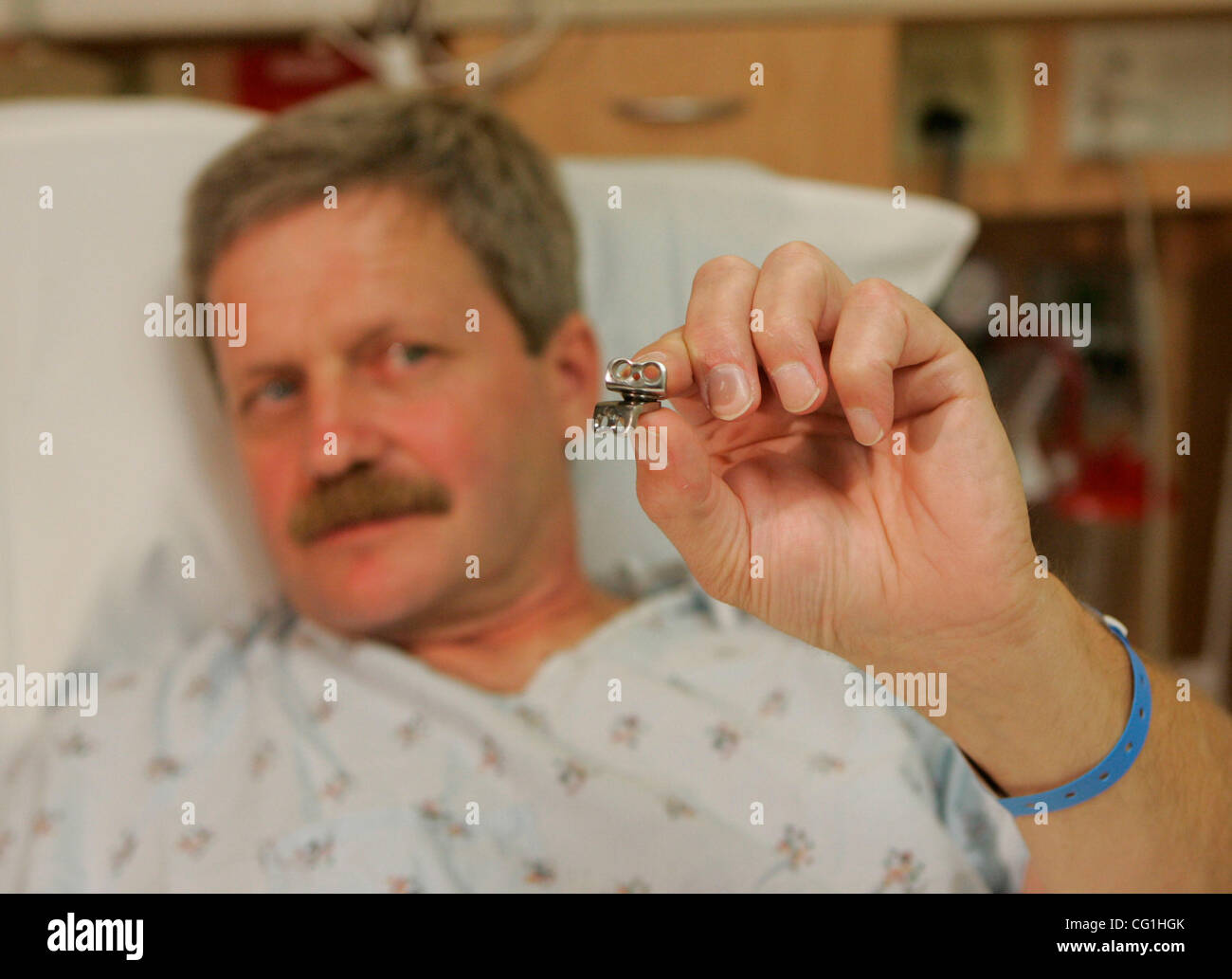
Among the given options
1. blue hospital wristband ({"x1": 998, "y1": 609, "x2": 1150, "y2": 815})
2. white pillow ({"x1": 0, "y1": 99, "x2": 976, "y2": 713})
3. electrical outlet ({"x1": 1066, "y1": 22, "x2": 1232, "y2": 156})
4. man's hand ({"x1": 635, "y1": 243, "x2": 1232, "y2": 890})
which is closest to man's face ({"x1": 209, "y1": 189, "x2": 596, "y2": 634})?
white pillow ({"x1": 0, "y1": 99, "x2": 976, "y2": 713})

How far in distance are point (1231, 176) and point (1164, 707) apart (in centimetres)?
95

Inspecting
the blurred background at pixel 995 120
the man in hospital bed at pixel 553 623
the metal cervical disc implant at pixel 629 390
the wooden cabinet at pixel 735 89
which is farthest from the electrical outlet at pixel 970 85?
the metal cervical disc implant at pixel 629 390

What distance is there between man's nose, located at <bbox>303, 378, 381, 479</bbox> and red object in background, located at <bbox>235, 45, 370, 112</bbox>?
0.54 metres

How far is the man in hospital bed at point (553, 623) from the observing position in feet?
1.53

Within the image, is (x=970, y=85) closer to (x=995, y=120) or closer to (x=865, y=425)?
(x=995, y=120)

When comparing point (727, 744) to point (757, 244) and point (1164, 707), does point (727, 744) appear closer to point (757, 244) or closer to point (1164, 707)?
point (1164, 707)

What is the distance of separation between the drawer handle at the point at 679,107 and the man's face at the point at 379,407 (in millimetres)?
411

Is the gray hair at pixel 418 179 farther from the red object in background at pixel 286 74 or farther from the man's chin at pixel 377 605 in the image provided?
the red object in background at pixel 286 74

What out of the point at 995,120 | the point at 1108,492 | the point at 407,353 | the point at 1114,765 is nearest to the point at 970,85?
the point at 995,120

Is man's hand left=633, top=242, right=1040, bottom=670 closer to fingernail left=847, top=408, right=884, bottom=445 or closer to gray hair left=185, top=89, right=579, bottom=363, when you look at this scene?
fingernail left=847, top=408, right=884, bottom=445

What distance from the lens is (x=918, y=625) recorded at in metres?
0.48

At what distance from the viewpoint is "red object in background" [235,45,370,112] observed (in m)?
1.07

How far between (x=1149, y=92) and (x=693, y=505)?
1.07 meters
